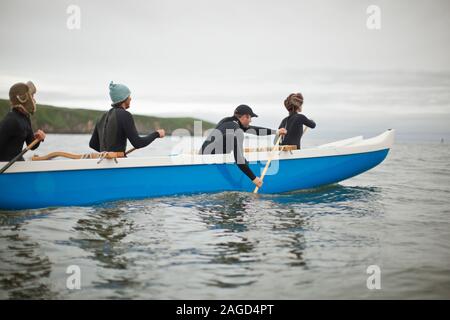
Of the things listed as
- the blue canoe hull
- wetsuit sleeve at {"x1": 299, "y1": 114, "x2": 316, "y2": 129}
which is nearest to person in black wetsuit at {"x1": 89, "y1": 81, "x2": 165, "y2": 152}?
the blue canoe hull

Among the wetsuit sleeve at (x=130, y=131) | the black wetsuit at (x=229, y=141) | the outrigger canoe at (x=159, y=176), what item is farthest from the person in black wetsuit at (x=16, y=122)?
the black wetsuit at (x=229, y=141)

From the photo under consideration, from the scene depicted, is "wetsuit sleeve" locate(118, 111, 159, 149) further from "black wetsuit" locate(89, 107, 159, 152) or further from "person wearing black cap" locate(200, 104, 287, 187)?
"person wearing black cap" locate(200, 104, 287, 187)

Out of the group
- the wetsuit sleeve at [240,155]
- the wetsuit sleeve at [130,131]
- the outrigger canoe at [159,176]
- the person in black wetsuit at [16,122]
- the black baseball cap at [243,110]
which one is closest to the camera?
the person in black wetsuit at [16,122]

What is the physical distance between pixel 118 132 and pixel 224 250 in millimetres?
3310

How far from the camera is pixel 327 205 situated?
28.3ft

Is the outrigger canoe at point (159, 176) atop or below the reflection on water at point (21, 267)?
atop

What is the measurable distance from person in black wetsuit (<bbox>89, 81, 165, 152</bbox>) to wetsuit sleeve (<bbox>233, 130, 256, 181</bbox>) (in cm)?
172

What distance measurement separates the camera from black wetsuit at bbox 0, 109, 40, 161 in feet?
21.7

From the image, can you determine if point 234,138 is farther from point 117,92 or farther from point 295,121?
point 117,92

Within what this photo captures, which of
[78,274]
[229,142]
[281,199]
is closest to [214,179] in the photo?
[229,142]

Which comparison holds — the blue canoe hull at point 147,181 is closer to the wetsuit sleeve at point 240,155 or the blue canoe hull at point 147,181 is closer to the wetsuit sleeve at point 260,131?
the wetsuit sleeve at point 240,155

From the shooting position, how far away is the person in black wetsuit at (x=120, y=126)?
24.3ft
